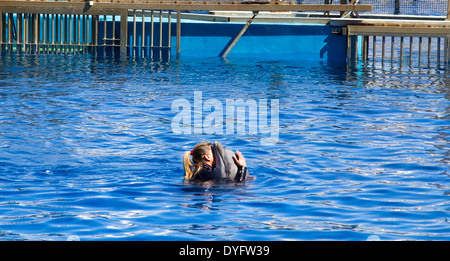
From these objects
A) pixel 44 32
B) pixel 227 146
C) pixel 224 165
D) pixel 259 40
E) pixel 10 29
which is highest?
pixel 10 29

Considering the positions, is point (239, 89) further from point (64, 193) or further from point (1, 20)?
point (1, 20)

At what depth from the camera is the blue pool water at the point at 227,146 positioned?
8383 millimetres

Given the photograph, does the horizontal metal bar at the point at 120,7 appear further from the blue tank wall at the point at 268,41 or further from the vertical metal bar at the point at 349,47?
the blue tank wall at the point at 268,41

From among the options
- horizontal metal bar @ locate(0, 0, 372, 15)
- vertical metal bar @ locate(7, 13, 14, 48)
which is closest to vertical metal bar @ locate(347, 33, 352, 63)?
horizontal metal bar @ locate(0, 0, 372, 15)

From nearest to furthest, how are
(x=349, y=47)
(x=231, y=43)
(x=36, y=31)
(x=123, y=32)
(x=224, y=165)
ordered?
1. (x=224, y=165)
2. (x=123, y=32)
3. (x=36, y=31)
4. (x=349, y=47)
5. (x=231, y=43)

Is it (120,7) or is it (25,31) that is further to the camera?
(25,31)

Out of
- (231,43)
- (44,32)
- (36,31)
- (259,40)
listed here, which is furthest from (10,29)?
(259,40)

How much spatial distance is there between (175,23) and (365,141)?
54.8ft

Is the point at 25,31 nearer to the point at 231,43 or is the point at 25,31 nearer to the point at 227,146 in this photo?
the point at 231,43

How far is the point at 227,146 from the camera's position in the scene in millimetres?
13055

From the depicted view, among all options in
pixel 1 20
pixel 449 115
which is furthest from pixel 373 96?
pixel 1 20

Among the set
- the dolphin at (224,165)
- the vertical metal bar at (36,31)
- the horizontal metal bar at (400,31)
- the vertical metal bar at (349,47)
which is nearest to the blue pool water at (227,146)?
the dolphin at (224,165)

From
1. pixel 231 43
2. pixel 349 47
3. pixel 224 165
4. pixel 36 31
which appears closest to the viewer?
pixel 224 165

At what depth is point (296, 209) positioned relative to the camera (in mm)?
9023
